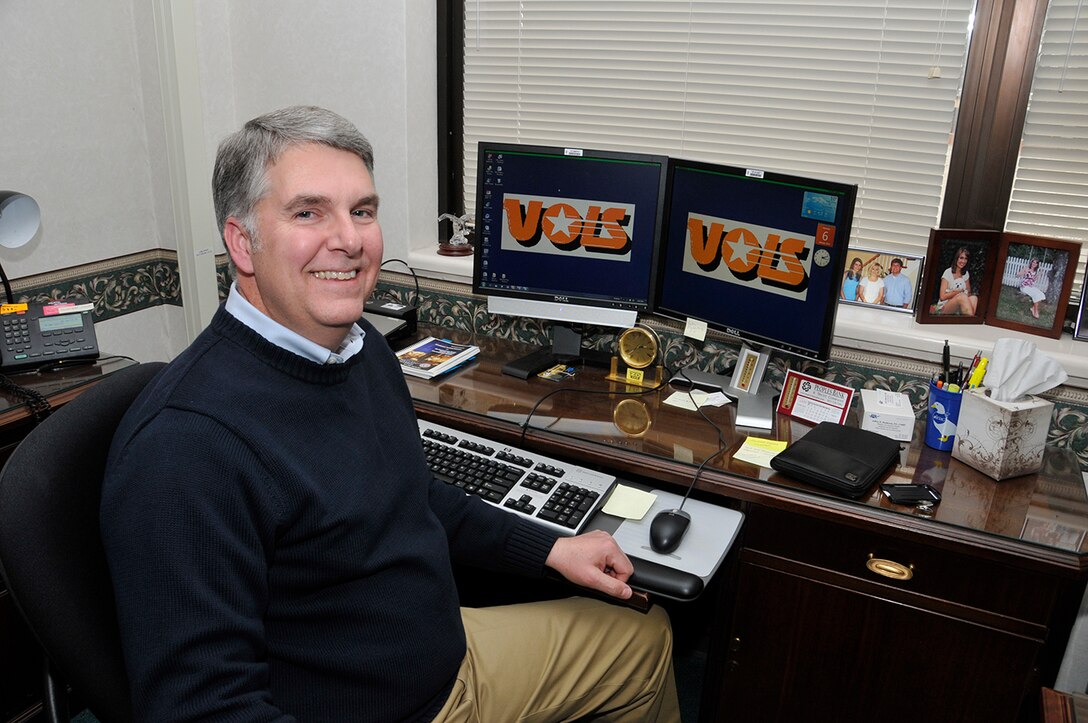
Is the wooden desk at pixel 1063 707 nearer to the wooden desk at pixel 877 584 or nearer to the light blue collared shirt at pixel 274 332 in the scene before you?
the wooden desk at pixel 877 584

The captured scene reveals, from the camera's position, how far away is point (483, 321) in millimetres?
2361

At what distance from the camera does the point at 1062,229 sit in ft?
6.30

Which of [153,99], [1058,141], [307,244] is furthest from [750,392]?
[153,99]

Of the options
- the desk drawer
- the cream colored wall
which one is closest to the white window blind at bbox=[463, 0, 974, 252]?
the cream colored wall

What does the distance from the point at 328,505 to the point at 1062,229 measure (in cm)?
174

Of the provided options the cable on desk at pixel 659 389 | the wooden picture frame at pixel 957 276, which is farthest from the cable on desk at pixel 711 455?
A: the wooden picture frame at pixel 957 276

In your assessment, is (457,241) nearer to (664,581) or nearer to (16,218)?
(16,218)

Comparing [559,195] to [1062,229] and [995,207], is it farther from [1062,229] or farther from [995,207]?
[1062,229]

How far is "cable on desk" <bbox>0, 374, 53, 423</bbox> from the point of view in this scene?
1.73 m

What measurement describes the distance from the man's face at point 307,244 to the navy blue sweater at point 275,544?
60mm

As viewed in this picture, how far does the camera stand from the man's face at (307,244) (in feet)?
3.70

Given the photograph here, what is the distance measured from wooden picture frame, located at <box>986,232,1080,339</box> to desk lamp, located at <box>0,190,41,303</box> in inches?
85.3

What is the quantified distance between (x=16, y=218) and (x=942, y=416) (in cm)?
197

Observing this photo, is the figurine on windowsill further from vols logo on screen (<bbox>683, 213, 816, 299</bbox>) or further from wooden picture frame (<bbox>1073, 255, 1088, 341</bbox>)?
wooden picture frame (<bbox>1073, 255, 1088, 341</bbox>)
